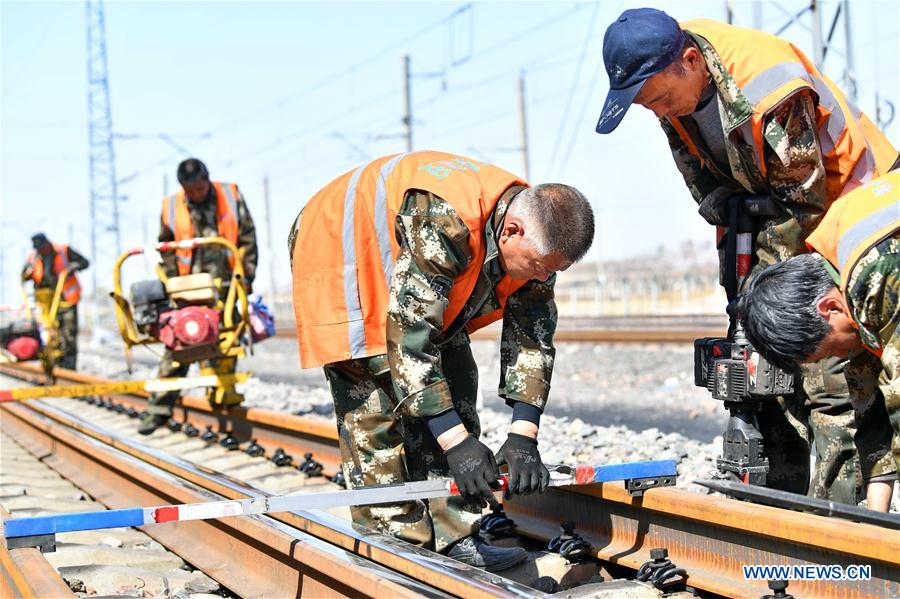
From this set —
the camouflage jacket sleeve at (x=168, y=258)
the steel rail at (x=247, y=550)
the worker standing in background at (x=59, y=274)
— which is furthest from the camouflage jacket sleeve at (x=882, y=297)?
the worker standing in background at (x=59, y=274)

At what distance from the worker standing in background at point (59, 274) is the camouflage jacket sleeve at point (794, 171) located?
11692 mm

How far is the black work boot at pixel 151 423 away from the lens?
26.8 ft

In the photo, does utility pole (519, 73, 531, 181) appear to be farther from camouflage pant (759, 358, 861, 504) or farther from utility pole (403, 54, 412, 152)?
camouflage pant (759, 358, 861, 504)

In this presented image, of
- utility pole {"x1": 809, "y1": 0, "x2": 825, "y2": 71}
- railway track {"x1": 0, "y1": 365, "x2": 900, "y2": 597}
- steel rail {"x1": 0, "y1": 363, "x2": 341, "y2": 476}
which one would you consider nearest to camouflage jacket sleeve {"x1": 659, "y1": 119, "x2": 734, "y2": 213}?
railway track {"x1": 0, "y1": 365, "x2": 900, "y2": 597}

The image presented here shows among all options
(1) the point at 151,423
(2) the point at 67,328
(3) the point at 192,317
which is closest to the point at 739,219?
(3) the point at 192,317

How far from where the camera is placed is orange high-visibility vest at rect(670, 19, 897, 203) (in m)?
3.38

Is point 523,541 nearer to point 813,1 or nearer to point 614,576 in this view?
point 614,576

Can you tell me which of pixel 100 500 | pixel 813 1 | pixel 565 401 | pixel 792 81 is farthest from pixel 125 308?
pixel 813 1

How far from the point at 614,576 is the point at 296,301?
5.39ft

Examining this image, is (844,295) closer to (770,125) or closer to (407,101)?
(770,125)

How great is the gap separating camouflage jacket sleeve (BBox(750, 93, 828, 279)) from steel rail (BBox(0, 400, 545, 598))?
1.70m

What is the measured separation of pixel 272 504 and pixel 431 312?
34.9 inches

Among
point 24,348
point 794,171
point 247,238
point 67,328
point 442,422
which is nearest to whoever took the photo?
point 442,422

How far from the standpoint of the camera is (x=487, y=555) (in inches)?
141
